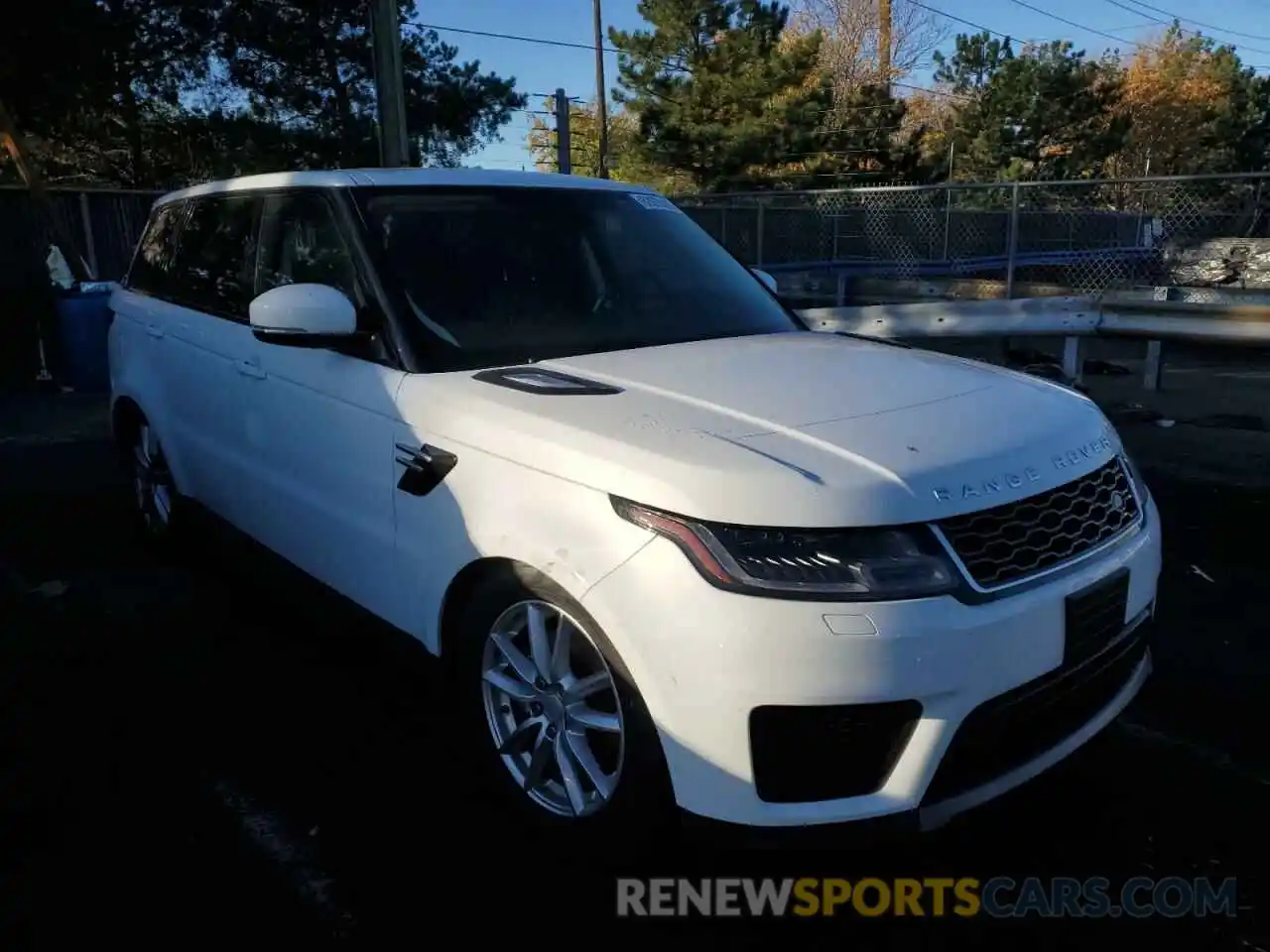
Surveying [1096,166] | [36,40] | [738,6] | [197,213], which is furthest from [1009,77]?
[197,213]

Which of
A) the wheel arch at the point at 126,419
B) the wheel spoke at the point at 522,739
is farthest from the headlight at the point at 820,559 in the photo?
the wheel arch at the point at 126,419

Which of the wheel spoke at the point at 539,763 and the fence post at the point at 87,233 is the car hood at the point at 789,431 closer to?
the wheel spoke at the point at 539,763

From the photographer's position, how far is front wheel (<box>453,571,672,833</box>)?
2.28 meters

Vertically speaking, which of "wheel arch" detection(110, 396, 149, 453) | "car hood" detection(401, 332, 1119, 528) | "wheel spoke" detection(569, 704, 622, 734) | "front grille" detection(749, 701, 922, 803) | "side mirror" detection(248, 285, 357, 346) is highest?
"side mirror" detection(248, 285, 357, 346)

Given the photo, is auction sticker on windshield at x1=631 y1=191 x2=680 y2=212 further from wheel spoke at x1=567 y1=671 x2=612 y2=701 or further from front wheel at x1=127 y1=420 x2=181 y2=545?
front wheel at x1=127 y1=420 x2=181 y2=545

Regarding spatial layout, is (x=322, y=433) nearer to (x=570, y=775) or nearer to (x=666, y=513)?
(x=570, y=775)

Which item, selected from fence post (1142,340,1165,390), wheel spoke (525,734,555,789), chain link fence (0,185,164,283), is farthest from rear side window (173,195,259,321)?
chain link fence (0,185,164,283)

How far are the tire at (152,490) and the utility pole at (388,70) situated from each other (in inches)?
314

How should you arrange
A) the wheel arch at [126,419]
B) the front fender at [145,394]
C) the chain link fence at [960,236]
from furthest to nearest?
the chain link fence at [960,236], the wheel arch at [126,419], the front fender at [145,394]

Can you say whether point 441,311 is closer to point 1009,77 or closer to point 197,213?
point 197,213

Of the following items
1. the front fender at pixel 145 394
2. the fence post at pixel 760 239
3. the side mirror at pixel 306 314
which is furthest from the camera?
the fence post at pixel 760 239

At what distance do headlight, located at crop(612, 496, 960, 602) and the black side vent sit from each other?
0.67m

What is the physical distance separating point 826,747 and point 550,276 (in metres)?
1.96

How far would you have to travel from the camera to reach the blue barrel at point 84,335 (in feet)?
33.7
